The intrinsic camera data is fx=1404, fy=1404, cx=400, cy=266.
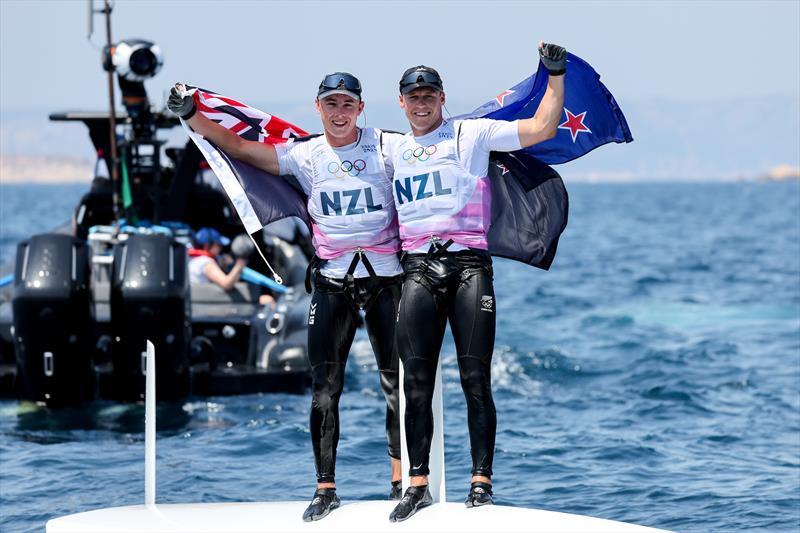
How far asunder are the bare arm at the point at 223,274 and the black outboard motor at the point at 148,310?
2155mm

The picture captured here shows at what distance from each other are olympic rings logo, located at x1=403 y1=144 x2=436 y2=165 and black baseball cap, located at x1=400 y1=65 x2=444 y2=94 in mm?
287

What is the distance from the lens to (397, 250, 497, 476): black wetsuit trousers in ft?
22.4

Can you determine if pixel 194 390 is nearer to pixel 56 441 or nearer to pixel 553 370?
pixel 56 441

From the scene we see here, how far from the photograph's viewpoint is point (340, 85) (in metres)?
6.96

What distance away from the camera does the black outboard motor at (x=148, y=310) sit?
12195mm

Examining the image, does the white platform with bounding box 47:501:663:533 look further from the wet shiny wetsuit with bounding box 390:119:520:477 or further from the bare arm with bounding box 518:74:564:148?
the bare arm with bounding box 518:74:564:148

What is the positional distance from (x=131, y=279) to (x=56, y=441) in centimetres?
156

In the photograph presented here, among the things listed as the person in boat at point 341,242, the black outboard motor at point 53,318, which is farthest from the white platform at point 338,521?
the black outboard motor at point 53,318

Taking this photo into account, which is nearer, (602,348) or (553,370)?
(553,370)

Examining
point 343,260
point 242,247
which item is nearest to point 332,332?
point 343,260

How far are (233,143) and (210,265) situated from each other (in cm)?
774

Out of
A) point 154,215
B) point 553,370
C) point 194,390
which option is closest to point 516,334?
point 553,370

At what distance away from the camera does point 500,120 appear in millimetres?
7234

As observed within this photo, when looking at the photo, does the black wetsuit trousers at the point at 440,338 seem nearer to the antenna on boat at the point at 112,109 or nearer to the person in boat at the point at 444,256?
the person in boat at the point at 444,256
